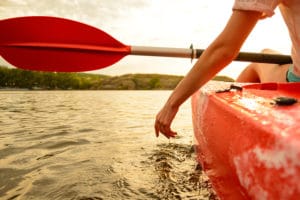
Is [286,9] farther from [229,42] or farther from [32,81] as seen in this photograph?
[32,81]

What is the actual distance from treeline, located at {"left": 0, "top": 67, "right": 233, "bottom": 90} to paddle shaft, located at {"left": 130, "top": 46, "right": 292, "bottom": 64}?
2183 inches

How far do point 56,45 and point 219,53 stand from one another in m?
2.28

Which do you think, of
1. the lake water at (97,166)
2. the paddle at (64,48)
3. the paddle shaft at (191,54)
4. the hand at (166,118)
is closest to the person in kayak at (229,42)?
the hand at (166,118)

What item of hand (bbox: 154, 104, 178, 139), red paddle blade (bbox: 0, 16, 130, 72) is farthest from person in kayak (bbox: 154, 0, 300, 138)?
red paddle blade (bbox: 0, 16, 130, 72)

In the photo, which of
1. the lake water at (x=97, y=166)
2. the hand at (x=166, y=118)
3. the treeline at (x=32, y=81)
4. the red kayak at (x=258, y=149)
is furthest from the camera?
the treeline at (x=32, y=81)

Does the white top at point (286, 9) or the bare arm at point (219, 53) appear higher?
the white top at point (286, 9)

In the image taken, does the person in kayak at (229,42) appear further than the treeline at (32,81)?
No

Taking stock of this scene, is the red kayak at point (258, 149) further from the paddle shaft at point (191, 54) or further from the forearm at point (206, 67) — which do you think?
the paddle shaft at point (191, 54)

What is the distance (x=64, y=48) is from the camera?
3389 mm

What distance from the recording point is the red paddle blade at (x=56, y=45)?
11.2 ft

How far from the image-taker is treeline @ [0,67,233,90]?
57.7 meters

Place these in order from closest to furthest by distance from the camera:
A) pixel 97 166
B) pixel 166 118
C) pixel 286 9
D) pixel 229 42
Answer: pixel 229 42 → pixel 286 9 → pixel 166 118 → pixel 97 166

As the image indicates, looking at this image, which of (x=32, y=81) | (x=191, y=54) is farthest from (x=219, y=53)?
(x=32, y=81)

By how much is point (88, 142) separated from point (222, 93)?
9.32ft
